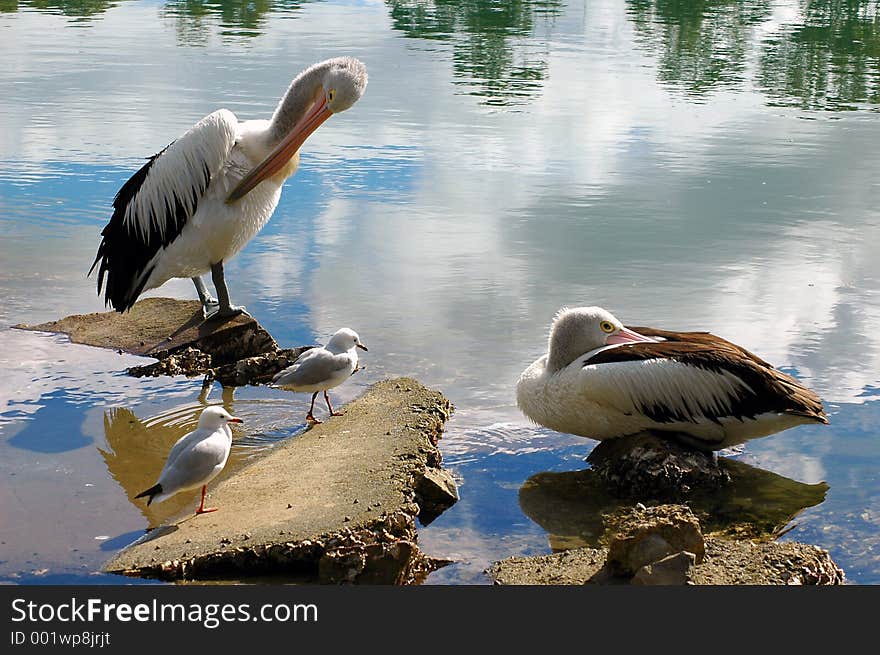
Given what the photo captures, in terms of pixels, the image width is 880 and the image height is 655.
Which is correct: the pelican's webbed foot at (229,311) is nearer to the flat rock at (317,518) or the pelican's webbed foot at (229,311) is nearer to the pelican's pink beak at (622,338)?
the flat rock at (317,518)

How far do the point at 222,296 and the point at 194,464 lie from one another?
201 centimetres

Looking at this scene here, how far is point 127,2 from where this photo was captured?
861 inches

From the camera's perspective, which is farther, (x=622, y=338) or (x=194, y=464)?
(x=622, y=338)

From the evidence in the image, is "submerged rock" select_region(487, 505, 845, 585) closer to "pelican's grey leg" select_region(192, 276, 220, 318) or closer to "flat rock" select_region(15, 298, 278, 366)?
"flat rock" select_region(15, 298, 278, 366)

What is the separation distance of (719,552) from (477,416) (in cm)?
152

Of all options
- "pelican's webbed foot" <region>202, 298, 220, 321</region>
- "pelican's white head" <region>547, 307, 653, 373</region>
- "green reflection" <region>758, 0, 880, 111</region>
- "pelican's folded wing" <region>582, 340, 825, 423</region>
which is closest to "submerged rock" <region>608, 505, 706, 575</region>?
"pelican's folded wing" <region>582, 340, 825, 423</region>

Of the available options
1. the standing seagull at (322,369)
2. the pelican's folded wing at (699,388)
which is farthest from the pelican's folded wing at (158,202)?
the pelican's folded wing at (699,388)

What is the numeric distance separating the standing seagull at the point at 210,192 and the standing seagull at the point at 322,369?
990 millimetres

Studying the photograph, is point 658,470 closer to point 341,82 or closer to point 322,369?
point 322,369

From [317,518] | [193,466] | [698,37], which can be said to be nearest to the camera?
[317,518]

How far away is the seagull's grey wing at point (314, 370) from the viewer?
466 centimetres

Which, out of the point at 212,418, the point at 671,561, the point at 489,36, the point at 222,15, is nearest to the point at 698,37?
the point at 489,36

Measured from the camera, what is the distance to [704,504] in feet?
13.4

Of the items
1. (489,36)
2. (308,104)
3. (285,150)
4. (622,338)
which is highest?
(489,36)
